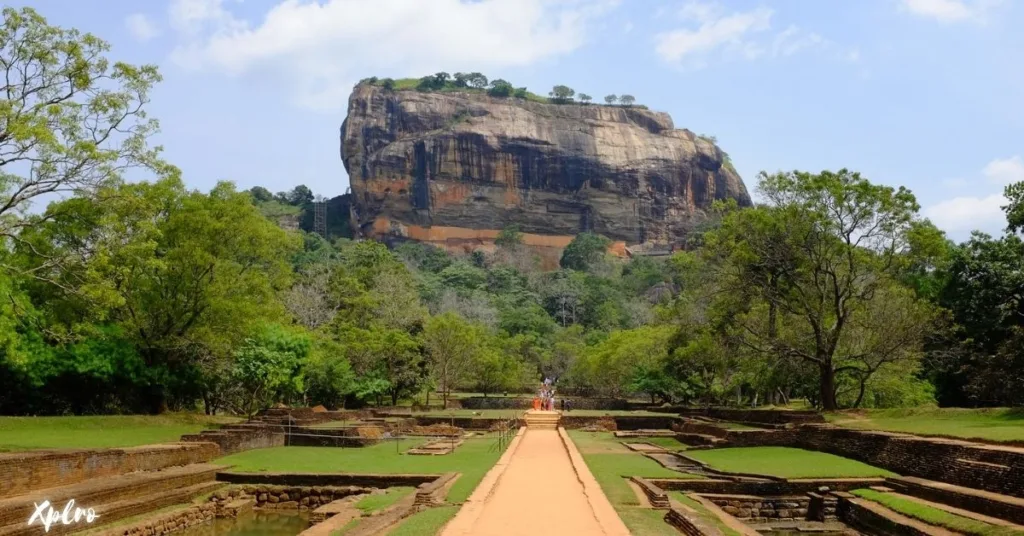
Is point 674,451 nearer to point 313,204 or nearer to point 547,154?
point 547,154

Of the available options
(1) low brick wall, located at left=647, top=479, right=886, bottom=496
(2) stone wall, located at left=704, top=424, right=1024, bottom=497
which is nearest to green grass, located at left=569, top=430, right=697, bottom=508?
(1) low brick wall, located at left=647, top=479, right=886, bottom=496

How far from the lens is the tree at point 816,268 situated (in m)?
26.8

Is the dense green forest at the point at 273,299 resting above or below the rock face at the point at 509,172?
below

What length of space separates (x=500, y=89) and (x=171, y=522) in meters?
134

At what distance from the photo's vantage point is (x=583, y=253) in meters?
125

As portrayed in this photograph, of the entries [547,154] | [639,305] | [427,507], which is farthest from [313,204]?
[427,507]

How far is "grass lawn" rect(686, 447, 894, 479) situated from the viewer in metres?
16.8

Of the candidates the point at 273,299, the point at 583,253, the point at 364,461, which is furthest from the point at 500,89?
the point at 364,461

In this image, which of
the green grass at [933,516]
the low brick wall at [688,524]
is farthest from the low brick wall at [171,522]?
the green grass at [933,516]

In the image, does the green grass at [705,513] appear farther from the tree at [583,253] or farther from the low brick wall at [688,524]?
the tree at [583,253]

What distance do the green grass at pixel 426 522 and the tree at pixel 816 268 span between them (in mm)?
18211

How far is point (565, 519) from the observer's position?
457 inches

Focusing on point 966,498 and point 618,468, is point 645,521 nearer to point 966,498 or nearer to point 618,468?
point 966,498

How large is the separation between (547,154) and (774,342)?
359ft
